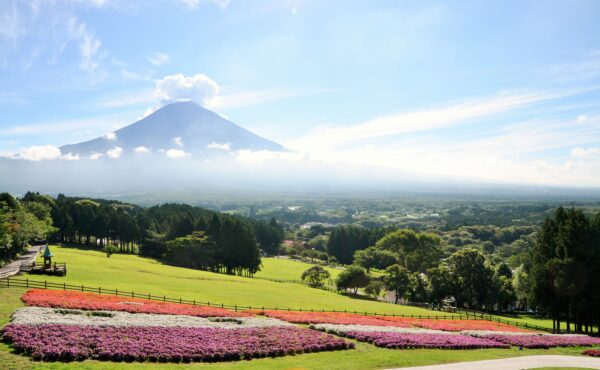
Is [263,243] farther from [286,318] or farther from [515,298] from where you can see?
[286,318]

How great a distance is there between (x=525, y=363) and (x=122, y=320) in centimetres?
2404

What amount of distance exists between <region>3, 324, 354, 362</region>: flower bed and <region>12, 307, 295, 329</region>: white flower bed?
1.06 meters

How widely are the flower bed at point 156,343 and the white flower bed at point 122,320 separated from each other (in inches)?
41.8

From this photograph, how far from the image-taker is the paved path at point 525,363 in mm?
21650

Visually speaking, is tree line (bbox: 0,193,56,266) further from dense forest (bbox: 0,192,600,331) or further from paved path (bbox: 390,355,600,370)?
paved path (bbox: 390,355,600,370)

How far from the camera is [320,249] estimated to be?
142 meters

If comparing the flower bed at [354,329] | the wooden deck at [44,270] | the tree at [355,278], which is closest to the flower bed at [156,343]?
the flower bed at [354,329]

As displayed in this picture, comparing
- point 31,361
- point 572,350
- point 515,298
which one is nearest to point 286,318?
point 31,361

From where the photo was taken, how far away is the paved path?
2165cm

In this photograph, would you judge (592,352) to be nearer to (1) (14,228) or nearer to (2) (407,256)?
(2) (407,256)

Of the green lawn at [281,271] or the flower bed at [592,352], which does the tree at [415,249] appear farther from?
the flower bed at [592,352]

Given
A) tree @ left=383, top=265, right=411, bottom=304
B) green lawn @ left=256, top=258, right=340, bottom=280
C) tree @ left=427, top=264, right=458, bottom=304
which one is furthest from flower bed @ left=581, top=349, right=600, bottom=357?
green lawn @ left=256, top=258, right=340, bottom=280

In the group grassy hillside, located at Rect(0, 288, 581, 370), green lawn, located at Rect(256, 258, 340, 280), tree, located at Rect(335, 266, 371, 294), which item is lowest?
green lawn, located at Rect(256, 258, 340, 280)

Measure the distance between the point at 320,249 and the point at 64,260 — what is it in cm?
9557
